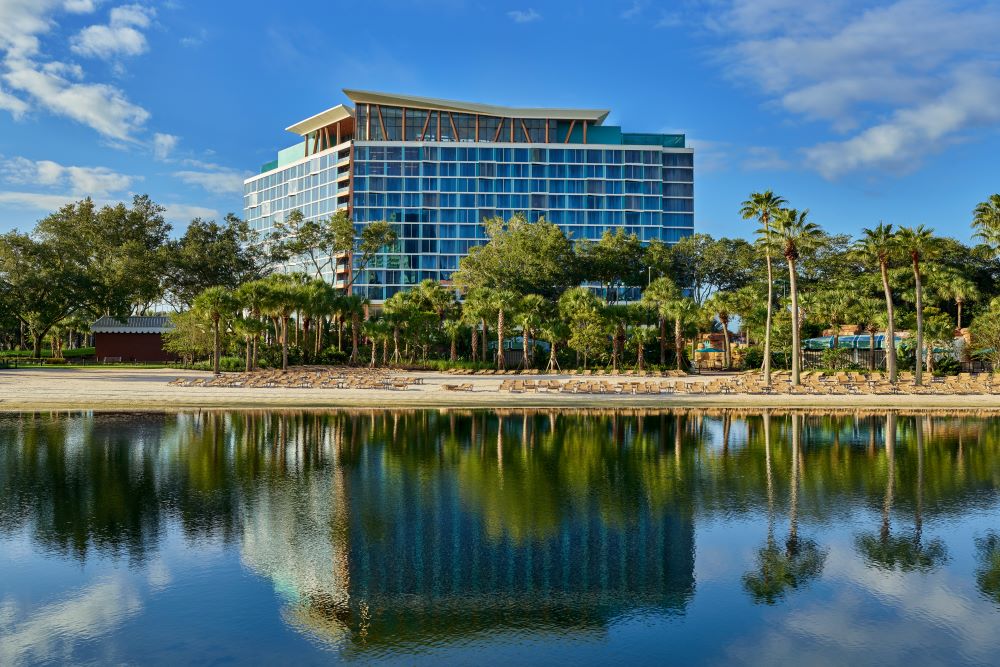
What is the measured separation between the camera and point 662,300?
6275 centimetres

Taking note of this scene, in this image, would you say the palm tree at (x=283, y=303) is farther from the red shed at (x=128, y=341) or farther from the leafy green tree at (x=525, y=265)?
the leafy green tree at (x=525, y=265)

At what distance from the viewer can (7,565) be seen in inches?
412

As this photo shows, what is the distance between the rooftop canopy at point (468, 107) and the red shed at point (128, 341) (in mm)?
61235

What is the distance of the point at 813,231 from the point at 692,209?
86775mm

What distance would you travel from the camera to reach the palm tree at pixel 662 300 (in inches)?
2358

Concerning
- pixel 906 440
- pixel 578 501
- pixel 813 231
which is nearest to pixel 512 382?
pixel 813 231

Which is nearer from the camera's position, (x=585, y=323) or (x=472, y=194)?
(x=585, y=323)

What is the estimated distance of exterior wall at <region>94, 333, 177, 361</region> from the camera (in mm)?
68625

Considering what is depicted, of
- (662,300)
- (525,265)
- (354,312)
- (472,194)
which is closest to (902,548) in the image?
(354,312)

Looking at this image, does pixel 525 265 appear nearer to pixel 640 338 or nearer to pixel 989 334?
pixel 640 338

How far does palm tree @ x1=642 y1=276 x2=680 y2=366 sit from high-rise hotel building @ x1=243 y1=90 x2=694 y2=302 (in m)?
57.8

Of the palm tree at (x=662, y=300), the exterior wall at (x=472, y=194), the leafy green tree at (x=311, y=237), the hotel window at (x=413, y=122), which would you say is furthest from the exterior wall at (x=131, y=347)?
the hotel window at (x=413, y=122)

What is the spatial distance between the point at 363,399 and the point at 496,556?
2606 cm

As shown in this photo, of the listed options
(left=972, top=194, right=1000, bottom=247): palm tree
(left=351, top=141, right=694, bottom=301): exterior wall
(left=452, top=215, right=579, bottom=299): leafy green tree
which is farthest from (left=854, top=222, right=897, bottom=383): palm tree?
(left=351, top=141, right=694, bottom=301): exterior wall
